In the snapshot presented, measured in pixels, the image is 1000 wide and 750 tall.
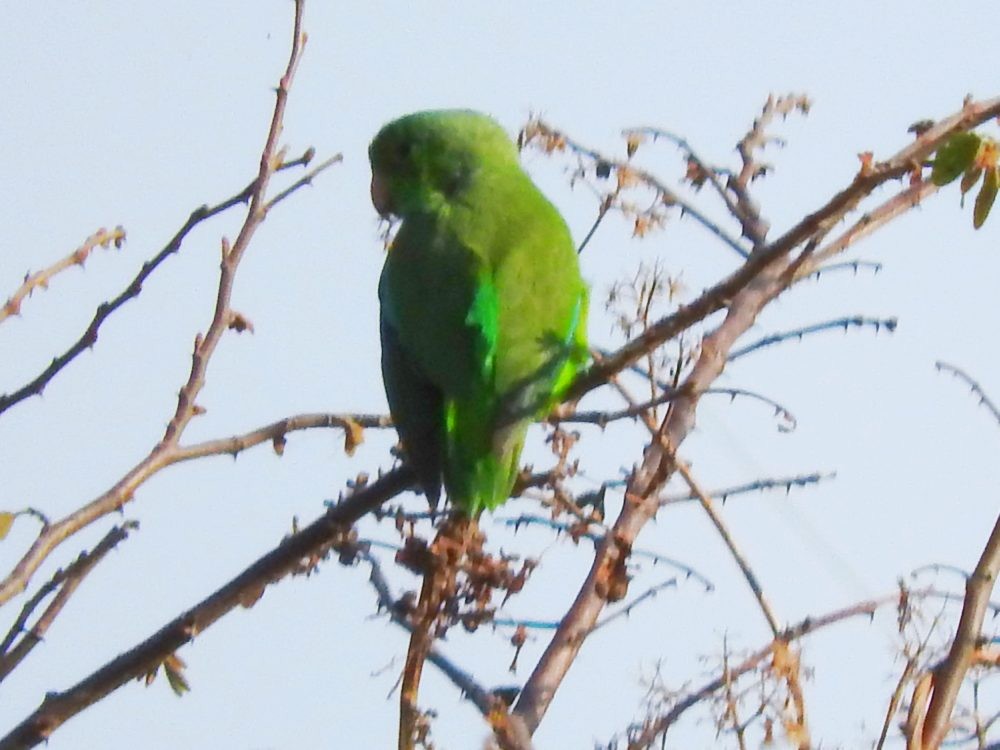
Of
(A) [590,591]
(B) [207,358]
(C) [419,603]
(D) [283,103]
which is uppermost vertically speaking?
(D) [283,103]

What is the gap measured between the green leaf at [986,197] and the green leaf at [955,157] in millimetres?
64

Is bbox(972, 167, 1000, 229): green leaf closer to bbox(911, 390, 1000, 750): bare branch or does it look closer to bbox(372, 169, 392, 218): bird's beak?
bbox(911, 390, 1000, 750): bare branch

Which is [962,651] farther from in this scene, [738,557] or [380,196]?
[380,196]

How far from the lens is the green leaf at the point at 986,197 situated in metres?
2.26

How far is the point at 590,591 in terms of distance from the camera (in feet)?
10.2

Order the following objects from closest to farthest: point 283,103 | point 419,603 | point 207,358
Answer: point 419,603
point 207,358
point 283,103

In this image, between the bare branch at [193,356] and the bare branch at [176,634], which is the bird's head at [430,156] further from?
the bare branch at [176,634]

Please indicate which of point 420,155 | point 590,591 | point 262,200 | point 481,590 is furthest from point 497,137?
point 481,590

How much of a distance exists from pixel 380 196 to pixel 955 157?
2.38m

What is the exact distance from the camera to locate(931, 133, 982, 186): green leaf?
2.21 metres

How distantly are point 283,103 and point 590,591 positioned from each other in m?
1.27

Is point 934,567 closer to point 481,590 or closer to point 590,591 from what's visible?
point 590,591

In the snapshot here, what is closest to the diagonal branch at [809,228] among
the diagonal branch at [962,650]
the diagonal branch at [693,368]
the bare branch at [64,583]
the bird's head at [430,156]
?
the diagonal branch at [693,368]

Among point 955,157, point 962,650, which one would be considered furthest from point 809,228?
point 962,650
